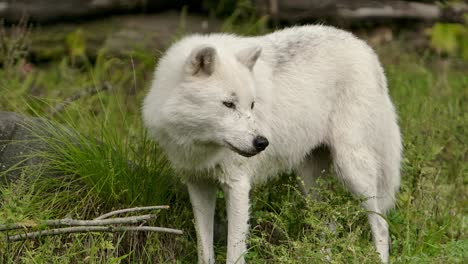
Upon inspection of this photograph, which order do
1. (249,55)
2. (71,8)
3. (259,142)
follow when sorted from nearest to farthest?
(259,142) < (249,55) < (71,8)

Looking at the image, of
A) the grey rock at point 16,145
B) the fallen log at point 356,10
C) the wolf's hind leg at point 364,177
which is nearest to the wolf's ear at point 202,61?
the wolf's hind leg at point 364,177

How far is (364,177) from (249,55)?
1.36 metres

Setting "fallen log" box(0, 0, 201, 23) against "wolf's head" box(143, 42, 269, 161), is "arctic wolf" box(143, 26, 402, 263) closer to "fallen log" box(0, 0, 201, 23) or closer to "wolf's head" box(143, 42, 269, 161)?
"wolf's head" box(143, 42, 269, 161)

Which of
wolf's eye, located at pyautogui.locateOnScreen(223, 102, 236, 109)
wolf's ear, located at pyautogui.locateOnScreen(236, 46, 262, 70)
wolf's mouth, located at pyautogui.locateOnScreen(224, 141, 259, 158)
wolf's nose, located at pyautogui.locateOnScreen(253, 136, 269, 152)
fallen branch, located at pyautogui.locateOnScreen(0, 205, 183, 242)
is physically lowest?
fallen branch, located at pyautogui.locateOnScreen(0, 205, 183, 242)

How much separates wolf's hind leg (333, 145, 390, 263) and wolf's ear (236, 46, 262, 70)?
1.05m

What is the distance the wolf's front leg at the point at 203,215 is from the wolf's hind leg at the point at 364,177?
0.96 m

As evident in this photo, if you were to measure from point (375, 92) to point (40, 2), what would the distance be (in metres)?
4.63

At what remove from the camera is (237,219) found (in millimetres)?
4969

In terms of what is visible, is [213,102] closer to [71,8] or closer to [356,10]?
[71,8]

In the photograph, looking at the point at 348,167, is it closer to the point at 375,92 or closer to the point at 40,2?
the point at 375,92

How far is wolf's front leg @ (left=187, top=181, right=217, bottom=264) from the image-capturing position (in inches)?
201

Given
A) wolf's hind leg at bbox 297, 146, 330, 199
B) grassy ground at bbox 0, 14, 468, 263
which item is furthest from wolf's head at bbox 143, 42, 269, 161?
wolf's hind leg at bbox 297, 146, 330, 199

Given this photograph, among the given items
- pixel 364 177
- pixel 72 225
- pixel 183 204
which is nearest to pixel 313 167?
pixel 364 177

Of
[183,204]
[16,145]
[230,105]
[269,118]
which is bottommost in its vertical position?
[183,204]
